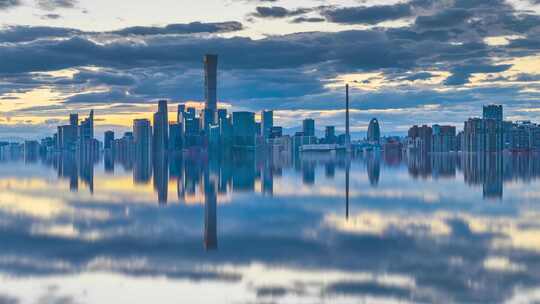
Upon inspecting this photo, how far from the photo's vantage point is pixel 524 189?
78688 millimetres

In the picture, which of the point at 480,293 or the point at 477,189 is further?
the point at 477,189

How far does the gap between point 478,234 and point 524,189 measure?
40.3 meters

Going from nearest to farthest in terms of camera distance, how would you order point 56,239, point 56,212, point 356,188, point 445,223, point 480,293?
point 480,293, point 56,239, point 445,223, point 56,212, point 356,188

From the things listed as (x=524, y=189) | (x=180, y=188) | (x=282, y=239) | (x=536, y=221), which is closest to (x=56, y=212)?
(x=282, y=239)

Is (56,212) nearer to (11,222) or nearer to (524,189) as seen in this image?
(11,222)

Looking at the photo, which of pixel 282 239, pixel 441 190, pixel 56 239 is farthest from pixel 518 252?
pixel 441 190

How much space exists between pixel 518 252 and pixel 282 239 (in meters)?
13.5

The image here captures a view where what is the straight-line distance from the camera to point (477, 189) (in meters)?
79.8

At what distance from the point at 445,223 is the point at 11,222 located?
30831 mm

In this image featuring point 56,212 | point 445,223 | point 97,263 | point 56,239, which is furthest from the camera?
point 56,212

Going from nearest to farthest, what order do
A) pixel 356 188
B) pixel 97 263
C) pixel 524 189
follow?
pixel 97 263 < pixel 524 189 < pixel 356 188

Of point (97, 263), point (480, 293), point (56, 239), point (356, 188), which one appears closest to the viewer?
point (480, 293)

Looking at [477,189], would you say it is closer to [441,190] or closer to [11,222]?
[441,190]

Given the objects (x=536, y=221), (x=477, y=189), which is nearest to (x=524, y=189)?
(x=477, y=189)
